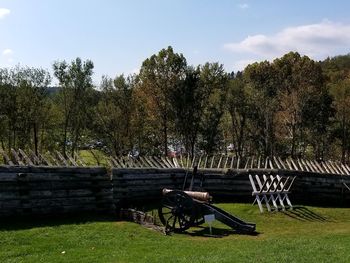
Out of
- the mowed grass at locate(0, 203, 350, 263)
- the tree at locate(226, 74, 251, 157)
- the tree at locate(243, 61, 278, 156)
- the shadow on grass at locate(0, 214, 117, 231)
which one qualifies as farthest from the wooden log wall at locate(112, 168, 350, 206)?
the tree at locate(226, 74, 251, 157)

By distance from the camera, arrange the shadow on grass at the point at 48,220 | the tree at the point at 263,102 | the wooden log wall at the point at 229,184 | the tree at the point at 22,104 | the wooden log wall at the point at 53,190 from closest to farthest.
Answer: the shadow on grass at the point at 48,220, the wooden log wall at the point at 53,190, the wooden log wall at the point at 229,184, the tree at the point at 22,104, the tree at the point at 263,102

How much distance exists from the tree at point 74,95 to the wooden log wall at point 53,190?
24.3 metres

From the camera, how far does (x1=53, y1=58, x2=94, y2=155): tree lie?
43.8 metres

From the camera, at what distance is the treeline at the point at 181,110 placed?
4241 centimetres

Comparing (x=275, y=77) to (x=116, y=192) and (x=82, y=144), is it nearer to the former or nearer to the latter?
(x=82, y=144)

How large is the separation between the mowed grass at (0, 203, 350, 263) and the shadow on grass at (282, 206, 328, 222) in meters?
0.48

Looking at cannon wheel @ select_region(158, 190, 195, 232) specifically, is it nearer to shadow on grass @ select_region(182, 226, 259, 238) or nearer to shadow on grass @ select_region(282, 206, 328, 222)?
shadow on grass @ select_region(182, 226, 259, 238)

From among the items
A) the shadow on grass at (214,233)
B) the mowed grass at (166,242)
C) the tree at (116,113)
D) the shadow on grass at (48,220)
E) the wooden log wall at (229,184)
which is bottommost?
the shadow on grass at (214,233)

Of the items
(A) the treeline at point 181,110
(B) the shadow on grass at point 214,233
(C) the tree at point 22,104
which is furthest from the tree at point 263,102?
(B) the shadow on grass at point 214,233

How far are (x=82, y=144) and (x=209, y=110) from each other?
12612 millimetres

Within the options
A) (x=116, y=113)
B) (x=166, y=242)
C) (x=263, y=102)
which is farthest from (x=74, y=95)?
(x=166, y=242)

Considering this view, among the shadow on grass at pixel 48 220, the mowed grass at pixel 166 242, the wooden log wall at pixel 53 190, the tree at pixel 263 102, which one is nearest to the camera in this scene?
the mowed grass at pixel 166 242

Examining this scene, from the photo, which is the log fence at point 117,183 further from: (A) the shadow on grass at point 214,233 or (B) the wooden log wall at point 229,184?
(A) the shadow on grass at point 214,233

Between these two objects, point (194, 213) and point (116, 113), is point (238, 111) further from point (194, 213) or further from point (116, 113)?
point (194, 213)
